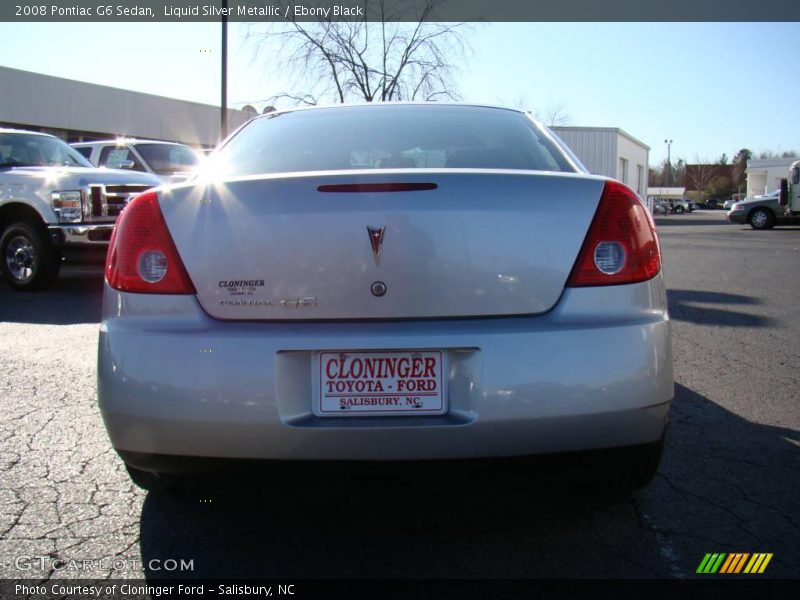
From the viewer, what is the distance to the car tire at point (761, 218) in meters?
28.2

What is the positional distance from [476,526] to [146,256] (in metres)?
1.42

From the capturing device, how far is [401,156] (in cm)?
310

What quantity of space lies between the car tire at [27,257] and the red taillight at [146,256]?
6.71m

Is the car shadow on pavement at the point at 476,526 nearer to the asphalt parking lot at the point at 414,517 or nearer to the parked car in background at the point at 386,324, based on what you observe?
the asphalt parking lot at the point at 414,517

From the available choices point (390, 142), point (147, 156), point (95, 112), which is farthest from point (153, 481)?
point (95, 112)

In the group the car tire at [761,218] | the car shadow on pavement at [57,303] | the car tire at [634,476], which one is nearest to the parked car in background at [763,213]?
the car tire at [761,218]

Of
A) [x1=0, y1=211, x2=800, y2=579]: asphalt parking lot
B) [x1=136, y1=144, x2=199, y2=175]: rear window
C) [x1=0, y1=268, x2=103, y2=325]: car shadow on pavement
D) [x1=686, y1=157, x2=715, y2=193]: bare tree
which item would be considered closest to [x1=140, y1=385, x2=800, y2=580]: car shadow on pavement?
[x1=0, y1=211, x2=800, y2=579]: asphalt parking lot

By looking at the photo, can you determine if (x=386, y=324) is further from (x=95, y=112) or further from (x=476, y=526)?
(x=95, y=112)

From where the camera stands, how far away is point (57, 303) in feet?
26.8

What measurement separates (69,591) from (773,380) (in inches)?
164

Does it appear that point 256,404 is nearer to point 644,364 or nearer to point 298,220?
point 298,220

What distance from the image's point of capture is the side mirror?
25.9 m

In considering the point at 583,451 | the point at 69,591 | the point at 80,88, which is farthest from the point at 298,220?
the point at 80,88

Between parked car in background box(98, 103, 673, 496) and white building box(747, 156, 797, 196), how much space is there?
1828 inches
